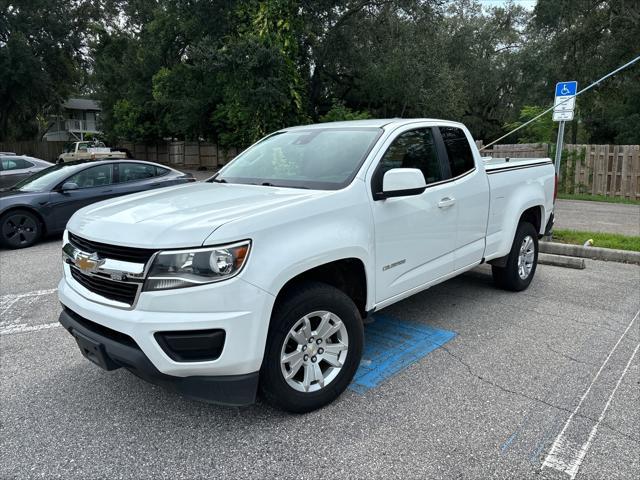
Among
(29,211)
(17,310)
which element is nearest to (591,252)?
(17,310)

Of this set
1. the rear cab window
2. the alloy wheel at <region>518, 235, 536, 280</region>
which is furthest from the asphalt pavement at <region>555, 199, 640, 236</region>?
the rear cab window

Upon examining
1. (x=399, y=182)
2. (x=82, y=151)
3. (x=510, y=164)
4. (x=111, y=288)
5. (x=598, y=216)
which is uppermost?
(x=82, y=151)

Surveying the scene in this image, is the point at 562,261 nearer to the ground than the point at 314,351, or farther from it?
nearer to the ground

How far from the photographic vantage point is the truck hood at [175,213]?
2705 millimetres

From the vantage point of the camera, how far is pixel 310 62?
71.5 ft

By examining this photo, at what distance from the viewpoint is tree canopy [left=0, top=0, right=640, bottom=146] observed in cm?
1573

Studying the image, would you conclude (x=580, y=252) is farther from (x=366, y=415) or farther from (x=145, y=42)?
(x=145, y=42)

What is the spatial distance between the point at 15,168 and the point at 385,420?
42.5ft

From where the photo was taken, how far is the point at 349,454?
2805 mm

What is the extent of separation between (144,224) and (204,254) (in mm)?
461

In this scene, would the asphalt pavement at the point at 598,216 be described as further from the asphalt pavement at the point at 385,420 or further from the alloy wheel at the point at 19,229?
the alloy wheel at the point at 19,229

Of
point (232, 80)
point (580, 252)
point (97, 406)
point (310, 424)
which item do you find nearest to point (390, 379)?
point (310, 424)

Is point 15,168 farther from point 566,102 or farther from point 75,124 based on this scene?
point 75,124

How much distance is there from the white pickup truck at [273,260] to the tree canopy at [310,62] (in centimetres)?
1157
